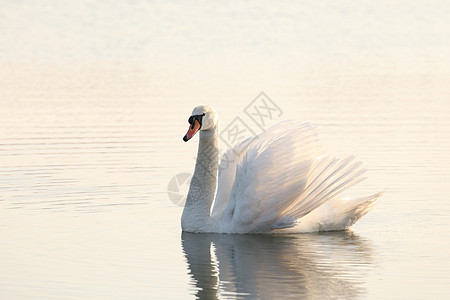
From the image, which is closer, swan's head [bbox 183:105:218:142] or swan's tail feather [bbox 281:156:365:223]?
swan's tail feather [bbox 281:156:365:223]

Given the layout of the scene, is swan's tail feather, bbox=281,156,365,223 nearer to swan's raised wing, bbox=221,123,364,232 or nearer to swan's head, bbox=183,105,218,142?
swan's raised wing, bbox=221,123,364,232

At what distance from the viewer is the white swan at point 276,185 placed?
11031 mm

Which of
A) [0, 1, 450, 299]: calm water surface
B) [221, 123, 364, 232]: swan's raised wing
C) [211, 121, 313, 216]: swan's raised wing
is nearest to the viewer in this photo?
[0, 1, 450, 299]: calm water surface

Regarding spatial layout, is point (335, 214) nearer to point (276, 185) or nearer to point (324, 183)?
point (324, 183)

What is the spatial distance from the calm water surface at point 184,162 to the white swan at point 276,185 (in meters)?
0.23

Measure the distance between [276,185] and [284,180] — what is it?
11 centimetres

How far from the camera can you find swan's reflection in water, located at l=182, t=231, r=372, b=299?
8.98m

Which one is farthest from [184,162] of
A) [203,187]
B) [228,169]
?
[203,187]

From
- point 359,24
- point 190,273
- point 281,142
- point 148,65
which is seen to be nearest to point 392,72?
point 148,65

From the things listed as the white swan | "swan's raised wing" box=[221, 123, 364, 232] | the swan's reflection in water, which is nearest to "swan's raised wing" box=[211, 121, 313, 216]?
the white swan

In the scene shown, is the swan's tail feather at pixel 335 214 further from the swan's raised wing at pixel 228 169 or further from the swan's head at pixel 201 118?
the swan's head at pixel 201 118

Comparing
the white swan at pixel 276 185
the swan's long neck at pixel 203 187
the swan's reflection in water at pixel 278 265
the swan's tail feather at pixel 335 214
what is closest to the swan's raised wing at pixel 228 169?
→ the white swan at pixel 276 185

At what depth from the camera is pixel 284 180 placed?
36.2ft

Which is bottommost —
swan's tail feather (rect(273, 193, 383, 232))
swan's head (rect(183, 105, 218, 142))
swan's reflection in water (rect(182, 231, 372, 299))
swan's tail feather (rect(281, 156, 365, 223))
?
swan's reflection in water (rect(182, 231, 372, 299))
